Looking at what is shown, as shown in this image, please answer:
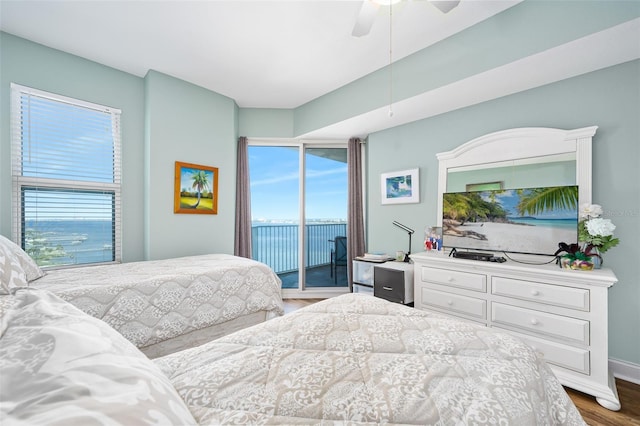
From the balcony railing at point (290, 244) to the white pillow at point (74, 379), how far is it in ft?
11.8

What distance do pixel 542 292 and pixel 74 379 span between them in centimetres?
265

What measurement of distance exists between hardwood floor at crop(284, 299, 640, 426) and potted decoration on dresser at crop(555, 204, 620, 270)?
0.88m

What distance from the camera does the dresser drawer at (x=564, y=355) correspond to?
5.95 ft

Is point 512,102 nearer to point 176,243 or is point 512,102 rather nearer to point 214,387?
point 214,387

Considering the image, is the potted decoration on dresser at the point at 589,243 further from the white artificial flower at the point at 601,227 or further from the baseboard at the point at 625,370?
the baseboard at the point at 625,370

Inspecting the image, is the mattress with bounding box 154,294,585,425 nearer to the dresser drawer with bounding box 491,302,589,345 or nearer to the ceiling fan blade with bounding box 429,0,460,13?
the dresser drawer with bounding box 491,302,589,345

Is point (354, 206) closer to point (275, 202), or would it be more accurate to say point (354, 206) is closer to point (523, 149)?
point (275, 202)

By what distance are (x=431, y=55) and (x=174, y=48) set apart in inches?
98.5

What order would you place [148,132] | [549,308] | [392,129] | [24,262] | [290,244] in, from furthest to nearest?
[290,244]
[392,129]
[148,132]
[549,308]
[24,262]

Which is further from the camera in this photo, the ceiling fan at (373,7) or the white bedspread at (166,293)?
the white bedspread at (166,293)

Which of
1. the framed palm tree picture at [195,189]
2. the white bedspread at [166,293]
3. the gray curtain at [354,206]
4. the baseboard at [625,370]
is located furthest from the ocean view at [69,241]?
the baseboard at [625,370]

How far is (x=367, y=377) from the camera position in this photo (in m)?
0.80

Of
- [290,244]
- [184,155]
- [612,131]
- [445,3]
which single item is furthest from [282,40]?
[290,244]

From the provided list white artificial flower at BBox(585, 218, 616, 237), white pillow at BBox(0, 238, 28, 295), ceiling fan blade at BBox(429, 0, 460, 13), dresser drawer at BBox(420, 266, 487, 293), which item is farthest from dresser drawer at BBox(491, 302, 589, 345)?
white pillow at BBox(0, 238, 28, 295)
